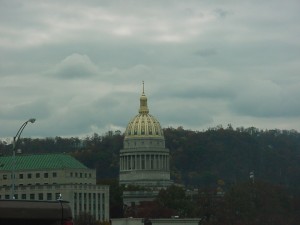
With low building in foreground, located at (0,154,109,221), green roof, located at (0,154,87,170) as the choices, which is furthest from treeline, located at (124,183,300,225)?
green roof, located at (0,154,87,170)

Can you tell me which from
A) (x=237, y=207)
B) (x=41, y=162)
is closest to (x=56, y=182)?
(x=41, y=162)

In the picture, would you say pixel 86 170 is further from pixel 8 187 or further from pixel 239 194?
pixel 239 194

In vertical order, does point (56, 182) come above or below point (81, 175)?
below

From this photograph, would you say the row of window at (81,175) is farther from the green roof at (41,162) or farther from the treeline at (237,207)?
the treeline at (237,207)

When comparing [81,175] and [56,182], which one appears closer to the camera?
[56,182]

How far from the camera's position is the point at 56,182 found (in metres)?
147

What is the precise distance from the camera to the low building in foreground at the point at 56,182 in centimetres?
14212

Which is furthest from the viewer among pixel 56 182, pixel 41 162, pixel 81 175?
pixel 81 175

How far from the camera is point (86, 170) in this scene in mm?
156000

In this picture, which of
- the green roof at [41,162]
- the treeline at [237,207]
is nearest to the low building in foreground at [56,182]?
the green roof at [41,162]

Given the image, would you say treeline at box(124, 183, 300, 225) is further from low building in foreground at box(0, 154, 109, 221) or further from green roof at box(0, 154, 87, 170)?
green roof at box(0, 154, 87, 170)

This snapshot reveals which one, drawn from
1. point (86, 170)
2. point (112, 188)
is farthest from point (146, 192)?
point (86, 170)

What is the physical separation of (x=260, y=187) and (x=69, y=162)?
1147 inches

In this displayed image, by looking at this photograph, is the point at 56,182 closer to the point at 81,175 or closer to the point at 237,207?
the point at 81,175
